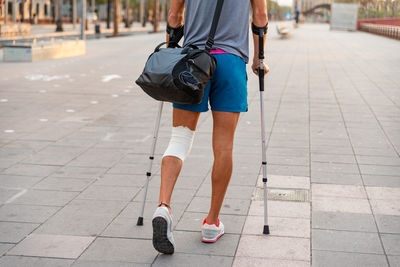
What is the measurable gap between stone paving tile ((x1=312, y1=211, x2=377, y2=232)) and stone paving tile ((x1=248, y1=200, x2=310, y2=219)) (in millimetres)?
99

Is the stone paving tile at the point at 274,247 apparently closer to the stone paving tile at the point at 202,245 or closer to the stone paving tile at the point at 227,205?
the stone paving tile at the point at 202,245

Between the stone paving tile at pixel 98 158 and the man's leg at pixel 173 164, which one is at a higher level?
the man's leg at pixel 173 164

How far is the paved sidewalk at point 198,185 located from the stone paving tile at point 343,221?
0.05 feet

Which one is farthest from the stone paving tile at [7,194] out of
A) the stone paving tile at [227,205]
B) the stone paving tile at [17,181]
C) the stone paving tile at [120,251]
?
the stone paving tile at [227,205]

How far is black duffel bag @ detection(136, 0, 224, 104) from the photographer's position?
12.2 ft

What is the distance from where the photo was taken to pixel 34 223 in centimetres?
454

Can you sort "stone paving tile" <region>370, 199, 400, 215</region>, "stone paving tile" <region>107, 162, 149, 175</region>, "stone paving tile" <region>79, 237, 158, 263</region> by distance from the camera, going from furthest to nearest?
"stone paving tile" <region>107, 162, 149, 175</region>, "stone paving tile" <region>370, 199, 400, 215</region>, "stone paving tile" <region>79, 237, 158, 263</region>

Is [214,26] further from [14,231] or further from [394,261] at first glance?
[14,231]

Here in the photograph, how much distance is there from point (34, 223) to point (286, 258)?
1747mm

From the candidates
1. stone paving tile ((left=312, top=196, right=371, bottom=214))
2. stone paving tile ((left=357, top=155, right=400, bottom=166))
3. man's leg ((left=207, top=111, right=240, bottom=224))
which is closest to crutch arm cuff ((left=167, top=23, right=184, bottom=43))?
man's leg ((left=207, top=111, right=240, bottom=224))

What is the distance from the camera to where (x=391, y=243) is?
13.8ft

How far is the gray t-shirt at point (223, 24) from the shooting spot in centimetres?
398

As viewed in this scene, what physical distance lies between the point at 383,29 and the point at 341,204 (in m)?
42.2

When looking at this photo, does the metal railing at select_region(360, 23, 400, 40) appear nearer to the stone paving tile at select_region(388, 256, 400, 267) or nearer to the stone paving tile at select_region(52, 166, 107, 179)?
the stone paving tile at select_region(52, 166, 107, 179)
